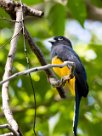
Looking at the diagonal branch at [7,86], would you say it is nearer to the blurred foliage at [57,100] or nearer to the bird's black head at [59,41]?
the blurred foliage at [57,100]

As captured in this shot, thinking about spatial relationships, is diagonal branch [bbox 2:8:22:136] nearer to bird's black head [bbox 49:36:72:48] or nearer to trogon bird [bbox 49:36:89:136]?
trogon bird [bbox 49:36:89:136]

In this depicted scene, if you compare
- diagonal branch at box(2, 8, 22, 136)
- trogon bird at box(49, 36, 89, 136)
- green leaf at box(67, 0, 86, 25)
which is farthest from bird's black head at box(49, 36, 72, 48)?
diagonal branch at box(2, 8, 22, 136)

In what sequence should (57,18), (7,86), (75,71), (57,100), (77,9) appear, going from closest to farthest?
(7,86)
(75,71)
(77,9)
(57,18)
(57,100)

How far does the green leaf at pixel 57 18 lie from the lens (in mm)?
3369

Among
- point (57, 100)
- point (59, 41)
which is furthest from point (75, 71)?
point (57, 100)

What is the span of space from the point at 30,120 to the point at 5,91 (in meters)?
2.10

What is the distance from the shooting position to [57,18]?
3.39m

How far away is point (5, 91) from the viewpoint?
1979 mm

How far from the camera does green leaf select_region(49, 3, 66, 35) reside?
3.37 metres

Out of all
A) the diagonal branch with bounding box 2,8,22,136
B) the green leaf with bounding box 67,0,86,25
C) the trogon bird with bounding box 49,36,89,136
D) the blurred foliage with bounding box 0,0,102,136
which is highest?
the diagonal branch with bounding box 2,8,22,136

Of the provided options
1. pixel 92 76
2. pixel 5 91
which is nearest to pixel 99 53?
pixel 92 76

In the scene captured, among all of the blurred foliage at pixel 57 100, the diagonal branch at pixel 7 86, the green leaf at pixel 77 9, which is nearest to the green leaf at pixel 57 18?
the blurred foliage at pixel 57 100

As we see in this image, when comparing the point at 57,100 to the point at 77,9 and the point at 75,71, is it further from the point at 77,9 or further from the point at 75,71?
the point at 75,71

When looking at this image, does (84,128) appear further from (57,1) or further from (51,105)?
(57,1)
